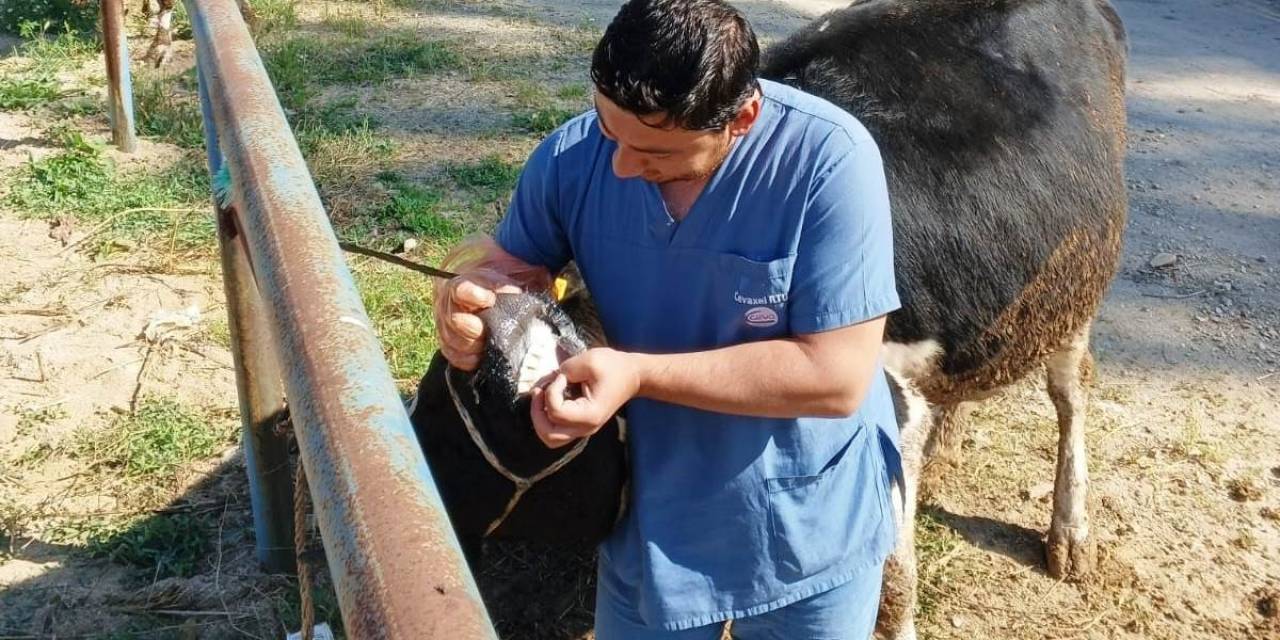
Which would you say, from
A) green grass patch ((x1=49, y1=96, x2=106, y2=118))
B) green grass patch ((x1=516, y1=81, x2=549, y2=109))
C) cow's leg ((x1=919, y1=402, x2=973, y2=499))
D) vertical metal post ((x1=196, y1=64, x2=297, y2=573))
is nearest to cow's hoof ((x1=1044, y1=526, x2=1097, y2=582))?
cow's leg ((x1=919, y1=402, x2=973, y2=499))

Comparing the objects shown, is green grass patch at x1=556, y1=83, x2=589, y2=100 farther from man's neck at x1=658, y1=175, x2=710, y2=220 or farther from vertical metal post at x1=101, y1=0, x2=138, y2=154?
man's neck at x1=658, y1=175, x2=710, y2=220

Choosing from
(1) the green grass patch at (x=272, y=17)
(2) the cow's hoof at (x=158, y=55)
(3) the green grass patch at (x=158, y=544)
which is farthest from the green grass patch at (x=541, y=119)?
(3) the green grass patch at (x=158, y=544)

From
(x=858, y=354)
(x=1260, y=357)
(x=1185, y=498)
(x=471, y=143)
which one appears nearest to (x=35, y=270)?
(x=471, y=143)

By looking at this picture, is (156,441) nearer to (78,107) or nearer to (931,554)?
(931,554)

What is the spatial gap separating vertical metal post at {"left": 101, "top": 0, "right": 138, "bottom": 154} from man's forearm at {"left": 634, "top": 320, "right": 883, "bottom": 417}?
14.5ft

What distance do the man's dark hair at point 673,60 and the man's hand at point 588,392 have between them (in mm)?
345

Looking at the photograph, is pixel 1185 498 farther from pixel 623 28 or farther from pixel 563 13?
pixel 563 13

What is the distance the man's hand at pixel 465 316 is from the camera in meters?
1.84

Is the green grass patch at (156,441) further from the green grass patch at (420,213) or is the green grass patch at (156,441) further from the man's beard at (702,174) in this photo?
the man's beard at (702,174)

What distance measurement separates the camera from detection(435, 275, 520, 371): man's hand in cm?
184

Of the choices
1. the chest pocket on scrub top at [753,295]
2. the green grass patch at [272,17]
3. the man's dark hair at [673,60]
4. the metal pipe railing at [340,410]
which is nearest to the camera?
the metal pipe railing at [340,410]

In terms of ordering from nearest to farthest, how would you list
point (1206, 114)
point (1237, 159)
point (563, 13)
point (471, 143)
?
1. point (471, 143)
2. point (1237, 159)
3. point (1206, 114)
4. point (563, 13)

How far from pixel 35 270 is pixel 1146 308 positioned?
4.50 meters

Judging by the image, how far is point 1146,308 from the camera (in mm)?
4961
